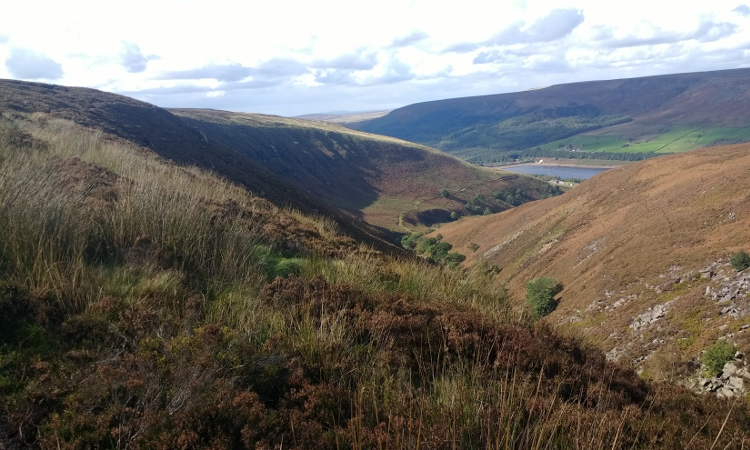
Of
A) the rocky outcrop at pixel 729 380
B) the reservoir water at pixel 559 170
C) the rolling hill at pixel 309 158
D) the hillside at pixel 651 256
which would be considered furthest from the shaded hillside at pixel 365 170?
the reservoir water at pixel 559 170

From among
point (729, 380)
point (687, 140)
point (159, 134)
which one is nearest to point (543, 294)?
point (729, 380)

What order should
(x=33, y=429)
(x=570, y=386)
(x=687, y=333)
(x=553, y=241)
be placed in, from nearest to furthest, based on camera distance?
(x=33, y=429) → (x=570, y=386) → (x=687, y=333) → (x=553, y=241)

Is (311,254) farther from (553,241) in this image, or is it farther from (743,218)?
(553,241)

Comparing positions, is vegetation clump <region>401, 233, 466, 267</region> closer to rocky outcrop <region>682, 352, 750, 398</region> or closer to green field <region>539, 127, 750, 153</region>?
rocky outcrop <region>682, 352, 750, 398</region>

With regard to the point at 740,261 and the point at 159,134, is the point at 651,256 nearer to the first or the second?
the point at 740,261

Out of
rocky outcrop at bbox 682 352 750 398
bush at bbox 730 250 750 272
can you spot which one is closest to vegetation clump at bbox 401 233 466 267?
bush at bbox 730 250 750 272

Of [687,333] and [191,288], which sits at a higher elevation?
[191,288]

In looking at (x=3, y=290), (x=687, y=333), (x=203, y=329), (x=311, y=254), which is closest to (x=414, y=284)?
(x=311, y=254)
